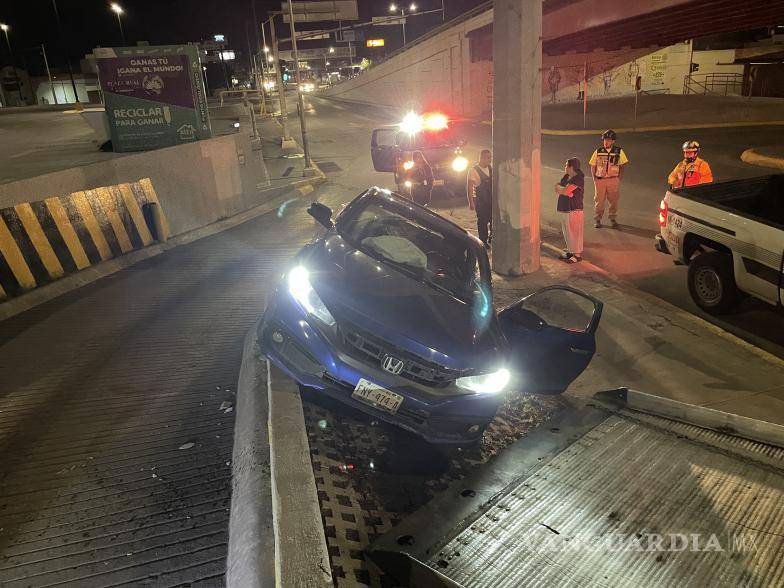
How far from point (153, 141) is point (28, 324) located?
674cm

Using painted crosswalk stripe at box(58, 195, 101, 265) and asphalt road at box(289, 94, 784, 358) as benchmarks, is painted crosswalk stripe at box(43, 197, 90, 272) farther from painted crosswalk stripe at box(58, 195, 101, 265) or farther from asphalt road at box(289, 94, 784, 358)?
asphalt road at box(289, 94, 784, 358)

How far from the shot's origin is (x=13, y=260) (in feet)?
24.5

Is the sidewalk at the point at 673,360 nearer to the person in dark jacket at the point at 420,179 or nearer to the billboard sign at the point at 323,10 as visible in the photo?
the person in dark jacket at the point at 420,179

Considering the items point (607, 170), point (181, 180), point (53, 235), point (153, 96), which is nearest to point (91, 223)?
point (53, 235)

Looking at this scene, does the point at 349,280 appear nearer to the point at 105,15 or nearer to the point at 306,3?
the point at 306,3

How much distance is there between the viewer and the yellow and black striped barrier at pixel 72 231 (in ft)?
24.7

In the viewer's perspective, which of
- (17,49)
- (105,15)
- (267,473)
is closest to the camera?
(267,473)

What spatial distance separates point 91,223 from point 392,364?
6.84 metres

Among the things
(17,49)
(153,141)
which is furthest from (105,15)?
(153,141)

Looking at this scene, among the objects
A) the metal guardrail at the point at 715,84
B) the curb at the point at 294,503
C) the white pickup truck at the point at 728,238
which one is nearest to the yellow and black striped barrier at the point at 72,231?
the curb at the point at 294,503

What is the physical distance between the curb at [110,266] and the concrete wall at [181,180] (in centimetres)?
61

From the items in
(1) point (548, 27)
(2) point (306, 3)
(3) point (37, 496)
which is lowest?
(3) point (37, 496)

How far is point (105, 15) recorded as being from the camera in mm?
71438

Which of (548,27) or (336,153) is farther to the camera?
(548,27)
